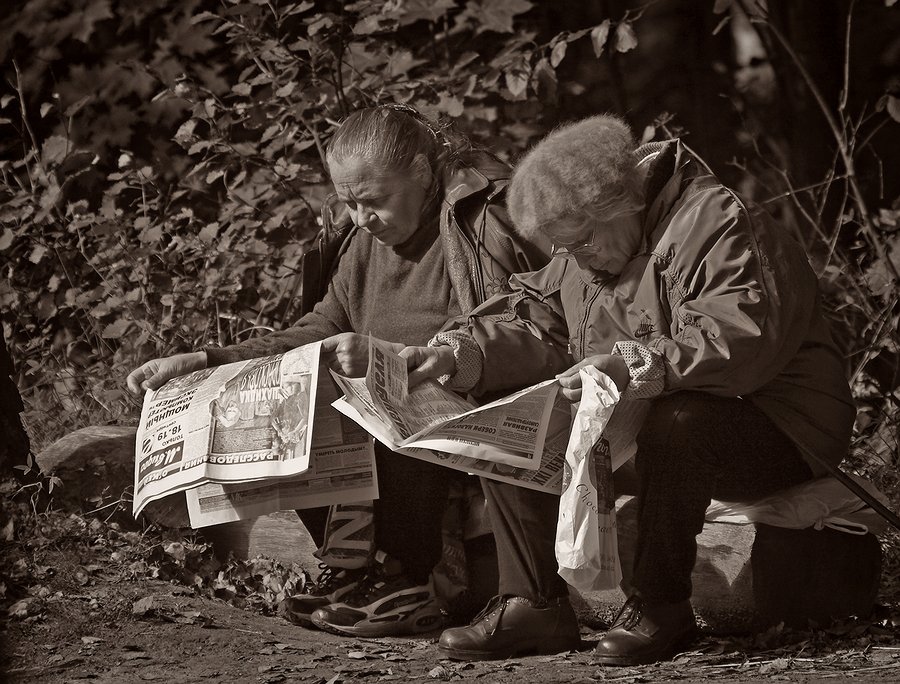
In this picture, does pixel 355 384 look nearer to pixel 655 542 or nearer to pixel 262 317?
pixel 655 542

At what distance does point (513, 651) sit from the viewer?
305 cm

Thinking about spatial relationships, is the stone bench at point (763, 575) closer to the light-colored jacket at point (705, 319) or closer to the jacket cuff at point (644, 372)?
the light-colored jacket at point (705, 319)

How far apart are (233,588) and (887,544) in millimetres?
2176

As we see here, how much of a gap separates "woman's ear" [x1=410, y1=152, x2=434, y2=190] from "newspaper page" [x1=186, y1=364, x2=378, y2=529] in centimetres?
76

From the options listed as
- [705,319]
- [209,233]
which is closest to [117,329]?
[209,233]

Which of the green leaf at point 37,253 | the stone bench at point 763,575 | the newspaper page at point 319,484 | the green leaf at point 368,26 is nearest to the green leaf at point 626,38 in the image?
Result: the green leaf at point 368,26

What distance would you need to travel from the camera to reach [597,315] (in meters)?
3.16

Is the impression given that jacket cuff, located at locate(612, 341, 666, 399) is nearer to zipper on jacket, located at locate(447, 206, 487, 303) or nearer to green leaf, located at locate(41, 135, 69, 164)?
zipper on jacket, located at locate(447, 206, 487, 303)

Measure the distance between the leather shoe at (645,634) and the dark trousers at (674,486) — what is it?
4cm

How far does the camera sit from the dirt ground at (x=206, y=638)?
9.66 ft

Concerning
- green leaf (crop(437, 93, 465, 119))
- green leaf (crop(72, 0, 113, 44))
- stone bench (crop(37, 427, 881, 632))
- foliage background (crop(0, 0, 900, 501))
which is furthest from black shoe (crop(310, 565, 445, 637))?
green leaf (crop(72, 0, 113, 44))

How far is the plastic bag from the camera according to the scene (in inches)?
122

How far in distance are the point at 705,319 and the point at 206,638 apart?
169cm

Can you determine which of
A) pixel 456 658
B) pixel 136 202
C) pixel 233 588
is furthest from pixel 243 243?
pixel 456 658
